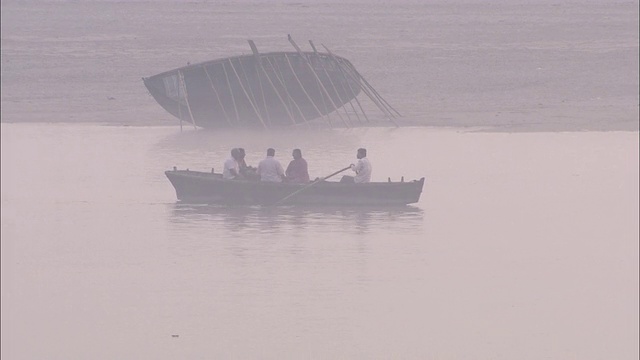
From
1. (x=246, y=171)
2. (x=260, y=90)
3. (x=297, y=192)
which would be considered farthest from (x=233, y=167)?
(x=260, y=90)

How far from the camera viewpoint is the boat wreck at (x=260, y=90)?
3241 centimetres

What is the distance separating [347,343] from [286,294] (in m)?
2.20

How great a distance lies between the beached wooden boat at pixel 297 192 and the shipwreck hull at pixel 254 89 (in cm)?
1016

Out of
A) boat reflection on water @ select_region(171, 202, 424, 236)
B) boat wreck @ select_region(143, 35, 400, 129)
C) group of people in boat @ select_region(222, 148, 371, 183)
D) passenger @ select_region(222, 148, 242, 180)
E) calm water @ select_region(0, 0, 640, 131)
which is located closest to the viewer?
boat reflection on water @ select_region(171, 202, 424, 236)

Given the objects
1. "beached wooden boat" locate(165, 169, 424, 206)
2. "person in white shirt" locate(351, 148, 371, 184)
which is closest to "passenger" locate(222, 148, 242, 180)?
"beached wooden boat" locate(165, 169, 424, 206)

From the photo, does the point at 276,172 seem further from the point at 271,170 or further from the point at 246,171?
the point at 246,171

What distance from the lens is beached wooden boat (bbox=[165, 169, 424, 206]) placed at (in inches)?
850

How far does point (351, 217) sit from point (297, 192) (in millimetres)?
1047

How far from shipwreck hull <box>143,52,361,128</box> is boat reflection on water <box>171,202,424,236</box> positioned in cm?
1049

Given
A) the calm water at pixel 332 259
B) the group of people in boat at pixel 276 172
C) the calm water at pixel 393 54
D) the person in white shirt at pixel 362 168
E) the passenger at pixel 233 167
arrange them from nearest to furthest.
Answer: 1. the calm water at pixel 332 259
2. the person in white shirt at pixel 362 168
3. the group of people in boat at pixel 276 172
4. the passenger at pixel 233 167
5. the calm water at pixel 393 54

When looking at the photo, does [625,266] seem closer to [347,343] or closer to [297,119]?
[347,343]

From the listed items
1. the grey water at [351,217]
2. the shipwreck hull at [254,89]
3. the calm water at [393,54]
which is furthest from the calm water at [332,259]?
the calm water at [393,54]

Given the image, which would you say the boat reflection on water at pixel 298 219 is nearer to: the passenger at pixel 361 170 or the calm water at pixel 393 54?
the passenger at pixel 361 170

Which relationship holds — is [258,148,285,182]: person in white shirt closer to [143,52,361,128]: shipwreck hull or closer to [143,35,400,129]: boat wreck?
[143,35,400,129]: boat wreck
